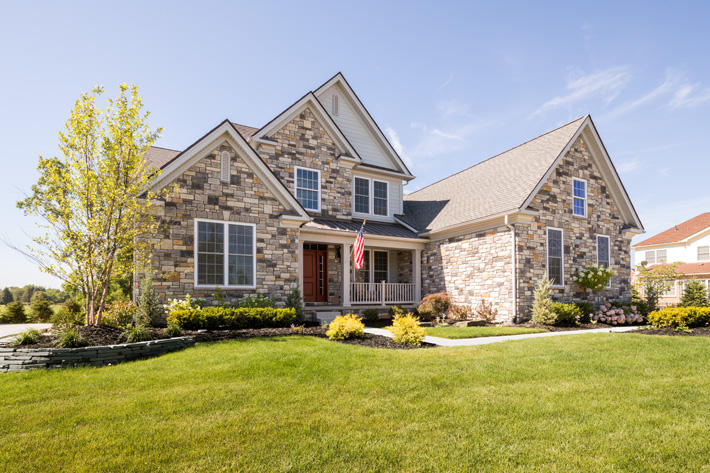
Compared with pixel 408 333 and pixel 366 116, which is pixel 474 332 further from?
pixel 366 116

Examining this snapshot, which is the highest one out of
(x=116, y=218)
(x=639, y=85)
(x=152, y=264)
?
(x=639, y=85)

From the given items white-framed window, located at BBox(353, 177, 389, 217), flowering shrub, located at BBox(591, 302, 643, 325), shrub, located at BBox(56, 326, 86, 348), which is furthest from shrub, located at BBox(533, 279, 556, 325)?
shrub, located at BBox(56, 326, 86, 348)

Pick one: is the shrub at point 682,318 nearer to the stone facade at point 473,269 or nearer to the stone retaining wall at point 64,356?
the stone facade at point 473,269

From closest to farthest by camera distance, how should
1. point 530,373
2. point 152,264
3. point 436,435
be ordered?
point 436,435 → point 530,373 → point 152,264

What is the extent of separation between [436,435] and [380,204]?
15.0 meters

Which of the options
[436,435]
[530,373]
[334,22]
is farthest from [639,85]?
[436,435]

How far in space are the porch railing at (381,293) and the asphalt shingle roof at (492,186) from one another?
9.30 ft

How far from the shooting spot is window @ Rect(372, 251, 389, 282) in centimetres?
1849

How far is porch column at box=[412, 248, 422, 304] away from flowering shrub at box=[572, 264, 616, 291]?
20.0ft

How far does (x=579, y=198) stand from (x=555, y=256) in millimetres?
2961

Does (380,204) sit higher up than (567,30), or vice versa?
(567,30)

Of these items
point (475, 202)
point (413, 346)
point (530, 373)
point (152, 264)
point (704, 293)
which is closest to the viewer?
point (530, 373)

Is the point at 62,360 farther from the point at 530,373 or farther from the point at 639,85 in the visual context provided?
the point at 639,85

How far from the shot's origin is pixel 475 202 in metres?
16.7
